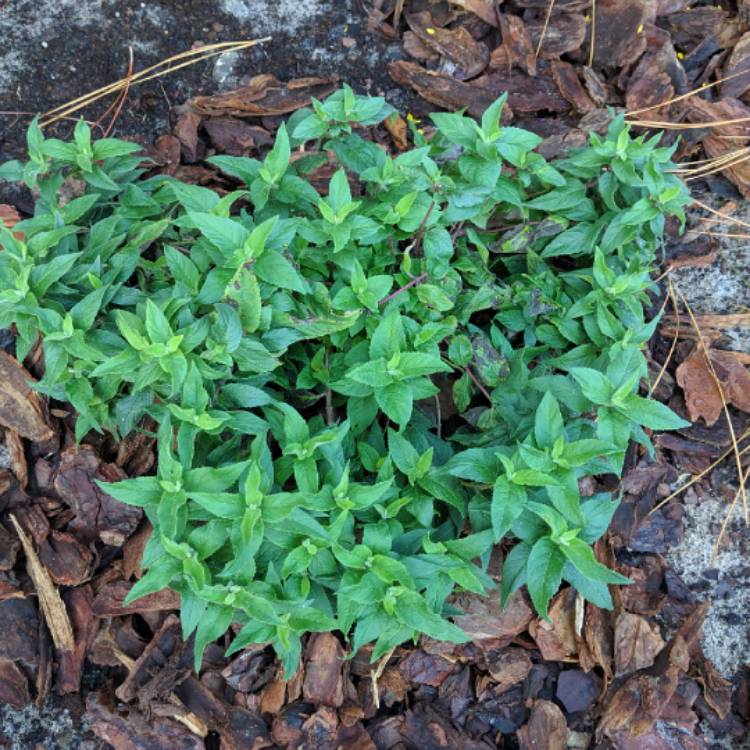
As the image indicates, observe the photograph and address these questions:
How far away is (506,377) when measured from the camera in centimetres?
282

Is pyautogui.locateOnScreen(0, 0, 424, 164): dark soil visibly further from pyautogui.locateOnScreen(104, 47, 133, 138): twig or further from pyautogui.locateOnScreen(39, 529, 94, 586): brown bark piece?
pyautogui.locateOnScreen(39, 529, 94, 586): brown bark piece

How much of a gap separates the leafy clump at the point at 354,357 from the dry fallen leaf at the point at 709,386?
0.63 m

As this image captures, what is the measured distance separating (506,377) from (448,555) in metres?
0.71

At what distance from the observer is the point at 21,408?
304cm

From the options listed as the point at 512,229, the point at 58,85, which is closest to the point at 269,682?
the point at 512,229

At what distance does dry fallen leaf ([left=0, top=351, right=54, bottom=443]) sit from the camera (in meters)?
3.03

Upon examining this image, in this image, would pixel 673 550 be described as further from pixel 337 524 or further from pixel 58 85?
pixel 58 85

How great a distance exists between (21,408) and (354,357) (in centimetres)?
137

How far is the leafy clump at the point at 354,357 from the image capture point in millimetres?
2287

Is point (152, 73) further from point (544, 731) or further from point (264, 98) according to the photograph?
point (544, 731)

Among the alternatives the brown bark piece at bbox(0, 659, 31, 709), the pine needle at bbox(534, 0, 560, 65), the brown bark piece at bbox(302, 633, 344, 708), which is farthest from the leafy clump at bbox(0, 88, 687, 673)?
the brown bark piece at bbox(0, 659, 31, 709)

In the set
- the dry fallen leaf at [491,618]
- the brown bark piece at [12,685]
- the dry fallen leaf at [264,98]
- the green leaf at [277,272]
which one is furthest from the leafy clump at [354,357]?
the brown bark piece at [12,685]

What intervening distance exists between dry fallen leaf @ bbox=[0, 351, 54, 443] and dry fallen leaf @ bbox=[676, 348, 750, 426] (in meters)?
2.62

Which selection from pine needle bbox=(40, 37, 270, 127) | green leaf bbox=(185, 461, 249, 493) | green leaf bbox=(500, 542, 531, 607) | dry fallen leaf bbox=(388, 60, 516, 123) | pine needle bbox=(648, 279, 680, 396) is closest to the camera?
green leaf bbox=(185, 461, 249, 493)
